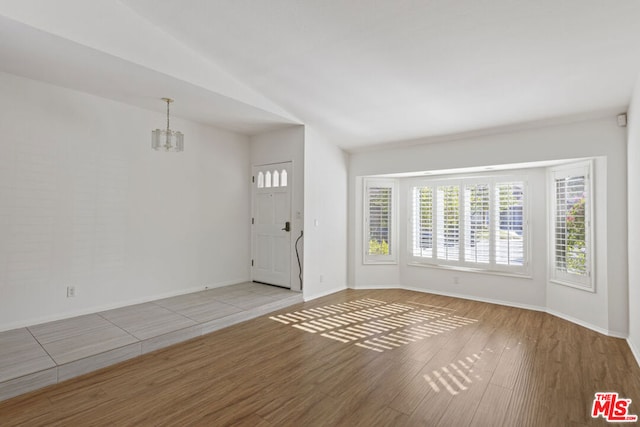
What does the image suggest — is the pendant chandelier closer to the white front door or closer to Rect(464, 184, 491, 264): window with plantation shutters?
the white front door

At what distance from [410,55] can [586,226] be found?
10.4 ft

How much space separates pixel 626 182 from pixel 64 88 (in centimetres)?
653

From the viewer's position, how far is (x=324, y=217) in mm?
5473

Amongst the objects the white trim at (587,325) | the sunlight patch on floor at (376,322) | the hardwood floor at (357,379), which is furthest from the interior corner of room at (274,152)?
the hardwood floor at (357,379)

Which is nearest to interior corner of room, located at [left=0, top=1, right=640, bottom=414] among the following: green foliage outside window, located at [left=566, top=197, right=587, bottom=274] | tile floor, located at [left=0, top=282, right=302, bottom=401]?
green foliage outside window, located at [left=566, top=197, right=587, bottom=274]

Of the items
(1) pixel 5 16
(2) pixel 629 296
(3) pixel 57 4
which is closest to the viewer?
(1) pixel 5 16

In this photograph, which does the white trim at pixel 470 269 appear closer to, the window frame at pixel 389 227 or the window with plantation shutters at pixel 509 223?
the window with plantation shutters at pixel 509 223

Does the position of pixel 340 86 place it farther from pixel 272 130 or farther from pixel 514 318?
pixel 514 318

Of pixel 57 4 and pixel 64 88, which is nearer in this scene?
pixel 57 4

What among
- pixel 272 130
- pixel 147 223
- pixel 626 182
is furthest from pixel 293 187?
pixel 626 182

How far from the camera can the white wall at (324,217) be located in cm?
512

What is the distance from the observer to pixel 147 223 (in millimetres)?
4457

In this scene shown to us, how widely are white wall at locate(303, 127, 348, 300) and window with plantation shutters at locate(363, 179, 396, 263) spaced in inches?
17.0

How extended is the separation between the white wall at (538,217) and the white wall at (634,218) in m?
0.22
